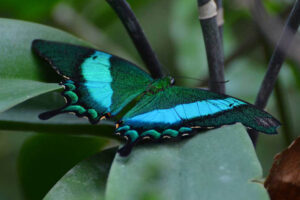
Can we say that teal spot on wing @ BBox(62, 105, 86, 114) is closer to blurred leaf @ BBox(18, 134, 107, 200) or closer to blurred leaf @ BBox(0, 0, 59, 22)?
blurred leaf @ BBox(18, 134, 107, 200)

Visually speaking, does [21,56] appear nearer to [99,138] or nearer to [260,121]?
[99,138]

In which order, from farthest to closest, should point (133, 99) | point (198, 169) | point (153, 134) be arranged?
point (133, 99) < point (153, 134) < point (198, 169)

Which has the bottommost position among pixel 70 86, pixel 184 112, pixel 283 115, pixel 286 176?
pixel 283 115

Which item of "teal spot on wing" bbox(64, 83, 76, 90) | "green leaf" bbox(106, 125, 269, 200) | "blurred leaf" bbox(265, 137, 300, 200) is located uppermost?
"teal spot on wing" bbox(64, 83, 76, 90)

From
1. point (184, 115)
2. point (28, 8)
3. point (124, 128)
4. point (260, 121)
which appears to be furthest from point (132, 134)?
point (28, 8)

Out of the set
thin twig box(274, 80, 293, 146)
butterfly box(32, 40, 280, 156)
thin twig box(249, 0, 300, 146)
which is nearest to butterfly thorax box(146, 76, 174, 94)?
butterfly box(32, 40, 280, 156)

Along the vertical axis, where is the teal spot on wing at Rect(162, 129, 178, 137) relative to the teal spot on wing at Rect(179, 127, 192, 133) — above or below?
above

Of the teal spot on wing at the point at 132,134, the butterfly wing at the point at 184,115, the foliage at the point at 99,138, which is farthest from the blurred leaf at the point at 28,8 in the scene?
the teal spot on wing at the point at 132,134

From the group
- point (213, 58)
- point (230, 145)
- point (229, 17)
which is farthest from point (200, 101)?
point (229, 17)
